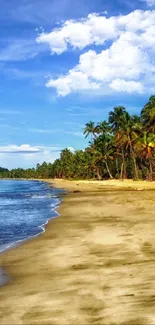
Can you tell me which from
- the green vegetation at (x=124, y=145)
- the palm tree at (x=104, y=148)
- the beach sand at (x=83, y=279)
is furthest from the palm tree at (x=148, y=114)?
the beach sand at (x=83, y=279)

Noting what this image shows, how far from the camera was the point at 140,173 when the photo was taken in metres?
109

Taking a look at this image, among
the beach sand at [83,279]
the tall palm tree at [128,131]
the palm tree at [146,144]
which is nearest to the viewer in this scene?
the beach sand at [83,279]

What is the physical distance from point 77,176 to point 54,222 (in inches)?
5485

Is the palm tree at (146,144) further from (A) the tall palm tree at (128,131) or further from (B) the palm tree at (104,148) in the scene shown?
(B) the palm tree at (104,148)

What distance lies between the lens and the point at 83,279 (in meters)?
8.91

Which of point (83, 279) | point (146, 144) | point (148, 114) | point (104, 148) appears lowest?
point (83, 279)

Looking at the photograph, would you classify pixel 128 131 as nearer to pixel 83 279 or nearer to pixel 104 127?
pixel 104 127

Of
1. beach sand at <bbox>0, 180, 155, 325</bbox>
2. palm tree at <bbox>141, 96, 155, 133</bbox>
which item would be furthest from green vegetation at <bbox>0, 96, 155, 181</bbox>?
beach sand at <bbox>0, 180, 155, 325</bbox>

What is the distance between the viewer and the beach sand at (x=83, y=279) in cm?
647

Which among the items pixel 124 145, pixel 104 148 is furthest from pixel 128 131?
pixel 104 148

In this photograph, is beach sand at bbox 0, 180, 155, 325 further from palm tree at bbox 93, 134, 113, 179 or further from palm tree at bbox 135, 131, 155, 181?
palm tree at bbox 93, 134, 113, 179

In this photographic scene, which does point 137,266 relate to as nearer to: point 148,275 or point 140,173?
point 148,275

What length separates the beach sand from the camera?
255 inches

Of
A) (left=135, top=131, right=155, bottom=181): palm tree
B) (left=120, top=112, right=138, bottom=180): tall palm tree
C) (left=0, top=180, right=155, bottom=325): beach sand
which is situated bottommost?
(left=0, top=180, right=155, bottom=325): beach sand
